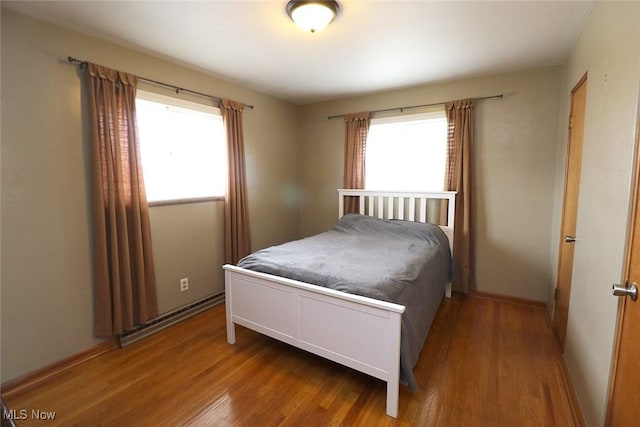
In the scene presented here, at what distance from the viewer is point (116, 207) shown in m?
2.17

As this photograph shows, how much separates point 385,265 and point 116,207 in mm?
2038

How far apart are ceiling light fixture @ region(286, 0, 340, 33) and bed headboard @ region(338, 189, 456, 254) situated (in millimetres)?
2038

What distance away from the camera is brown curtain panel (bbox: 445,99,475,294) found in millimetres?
2994

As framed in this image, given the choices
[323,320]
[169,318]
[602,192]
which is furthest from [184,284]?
[602,192]

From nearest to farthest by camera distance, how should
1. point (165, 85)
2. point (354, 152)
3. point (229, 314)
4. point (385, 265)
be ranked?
1. point (385, 265)
2. point (229, 314)
3. point (165, 85)
4. point (354, 152)

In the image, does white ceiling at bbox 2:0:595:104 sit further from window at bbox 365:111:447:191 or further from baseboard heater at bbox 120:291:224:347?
baseboard heater at bbox 120:291:224:347

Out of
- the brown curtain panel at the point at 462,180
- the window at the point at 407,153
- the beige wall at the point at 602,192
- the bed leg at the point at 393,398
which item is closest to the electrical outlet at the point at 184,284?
the bed leg at the point at 393,398

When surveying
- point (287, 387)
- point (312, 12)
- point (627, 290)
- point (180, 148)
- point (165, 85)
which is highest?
point (312, 12)

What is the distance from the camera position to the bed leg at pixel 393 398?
1.57m

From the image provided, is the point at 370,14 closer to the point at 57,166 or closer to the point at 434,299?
the point at 434,299

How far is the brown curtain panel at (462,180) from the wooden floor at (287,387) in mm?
815

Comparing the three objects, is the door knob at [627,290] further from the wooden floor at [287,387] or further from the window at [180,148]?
the window at [180,148]

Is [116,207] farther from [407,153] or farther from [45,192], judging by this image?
[407,153]

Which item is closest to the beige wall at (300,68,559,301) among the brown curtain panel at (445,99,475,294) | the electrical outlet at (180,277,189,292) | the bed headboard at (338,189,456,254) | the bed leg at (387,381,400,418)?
the brown curtain panel at (445,99,475,294)
